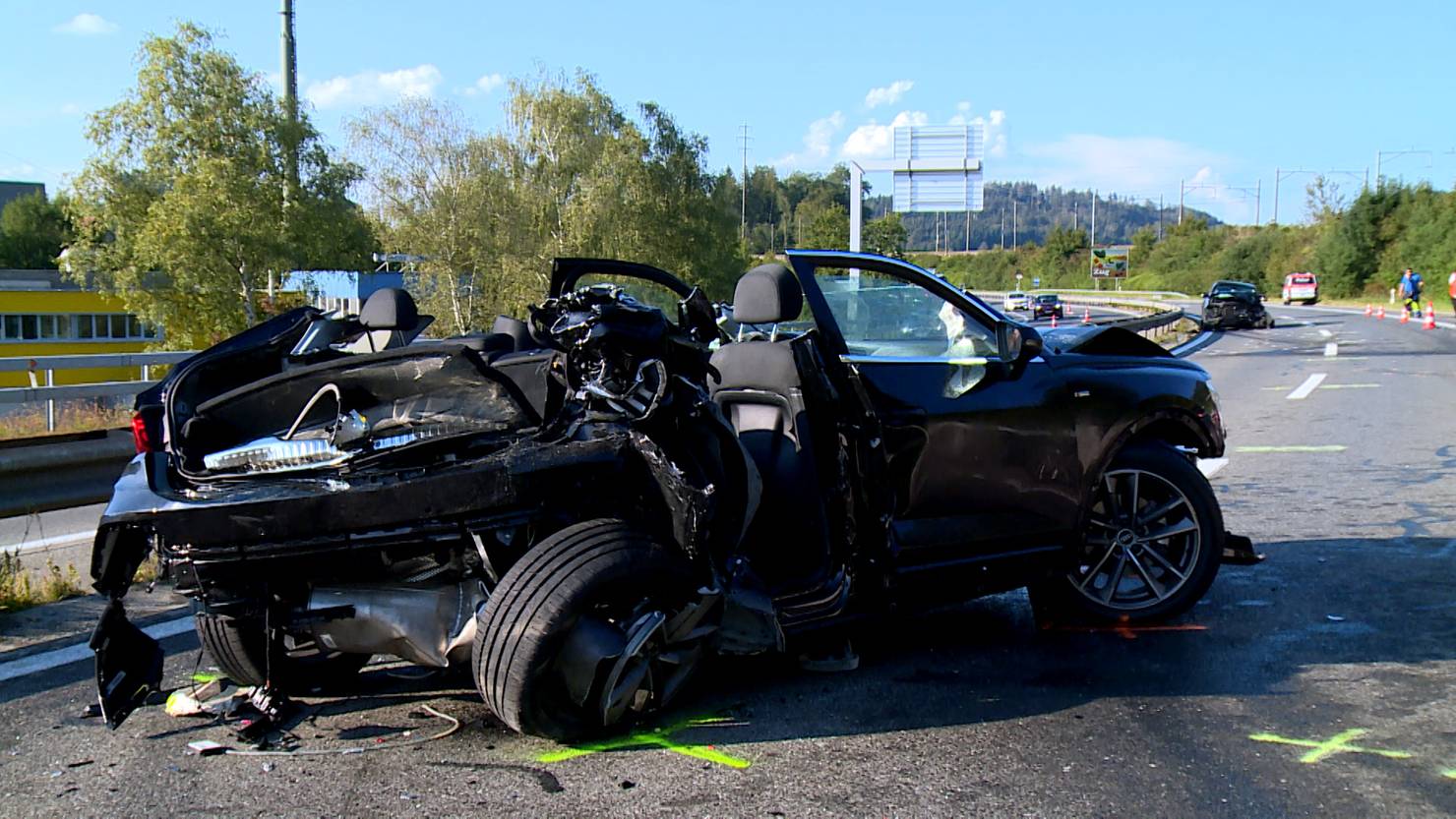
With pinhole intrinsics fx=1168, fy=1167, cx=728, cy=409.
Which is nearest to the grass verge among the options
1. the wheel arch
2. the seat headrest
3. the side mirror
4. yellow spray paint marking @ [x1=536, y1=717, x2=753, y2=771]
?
the seat headrest

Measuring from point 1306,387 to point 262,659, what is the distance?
17257 mm

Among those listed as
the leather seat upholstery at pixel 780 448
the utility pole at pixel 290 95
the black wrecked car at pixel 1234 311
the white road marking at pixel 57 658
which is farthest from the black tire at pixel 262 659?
the black wrecked car at pixel 1234 311

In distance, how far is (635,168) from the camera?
2335 inches

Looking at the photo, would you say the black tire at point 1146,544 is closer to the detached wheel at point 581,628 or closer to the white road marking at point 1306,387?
the detached wheel at point 581,628

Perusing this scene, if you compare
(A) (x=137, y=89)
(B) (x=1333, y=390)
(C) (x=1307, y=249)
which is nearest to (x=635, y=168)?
(A) (x=137, y=89)

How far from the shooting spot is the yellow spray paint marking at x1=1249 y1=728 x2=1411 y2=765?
3854mm

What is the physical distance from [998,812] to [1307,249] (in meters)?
93.1

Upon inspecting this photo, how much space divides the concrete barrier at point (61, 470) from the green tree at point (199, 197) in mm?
30331

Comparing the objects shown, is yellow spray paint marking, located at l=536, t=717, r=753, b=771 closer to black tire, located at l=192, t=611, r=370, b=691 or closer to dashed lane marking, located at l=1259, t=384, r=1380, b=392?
black tire, located at l=192, t=611, r=370, b=691

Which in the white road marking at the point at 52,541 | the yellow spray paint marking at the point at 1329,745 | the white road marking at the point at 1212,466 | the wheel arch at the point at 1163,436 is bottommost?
the white road marking at the point at 52,541

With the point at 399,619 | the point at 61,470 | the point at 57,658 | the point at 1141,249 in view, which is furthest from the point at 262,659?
the point at 1141,249

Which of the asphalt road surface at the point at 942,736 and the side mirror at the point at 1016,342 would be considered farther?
the side mirror at the point at 1016,342

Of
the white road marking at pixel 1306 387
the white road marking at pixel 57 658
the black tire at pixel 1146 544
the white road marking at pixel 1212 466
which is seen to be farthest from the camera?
the white road marking at pixel 1306 387

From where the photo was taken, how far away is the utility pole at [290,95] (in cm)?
3397
